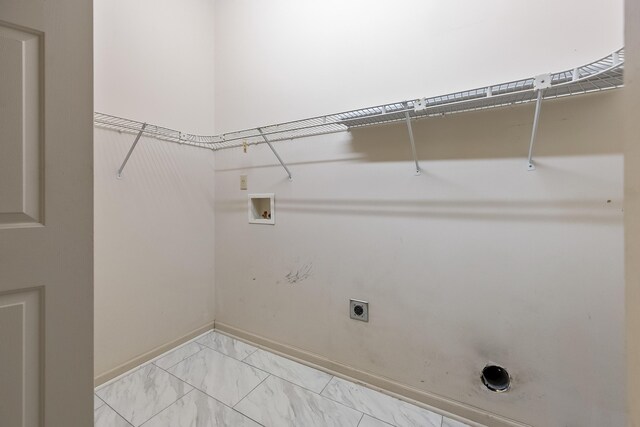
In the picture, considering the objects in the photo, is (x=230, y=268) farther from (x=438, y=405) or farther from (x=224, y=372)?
(x=438, y=405)

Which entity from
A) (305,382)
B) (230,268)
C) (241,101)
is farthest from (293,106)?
(305,382)

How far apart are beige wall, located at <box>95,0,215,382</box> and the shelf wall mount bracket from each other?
2065 mm

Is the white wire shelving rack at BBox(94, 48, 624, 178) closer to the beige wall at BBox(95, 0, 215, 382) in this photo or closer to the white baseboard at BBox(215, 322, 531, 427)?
the beige wall at BBox(95, 0, 215, 382)

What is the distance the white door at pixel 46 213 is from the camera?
2.07 ft

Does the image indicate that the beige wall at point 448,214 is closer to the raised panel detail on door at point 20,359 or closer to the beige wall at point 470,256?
the beige wall at point 470,256

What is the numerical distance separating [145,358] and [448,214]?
208 cm

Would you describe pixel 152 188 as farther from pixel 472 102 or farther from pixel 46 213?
pixel 472 102

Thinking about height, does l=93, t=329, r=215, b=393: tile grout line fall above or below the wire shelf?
below

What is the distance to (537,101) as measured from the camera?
1021 millimetres

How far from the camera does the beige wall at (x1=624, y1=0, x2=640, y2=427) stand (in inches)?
15.1

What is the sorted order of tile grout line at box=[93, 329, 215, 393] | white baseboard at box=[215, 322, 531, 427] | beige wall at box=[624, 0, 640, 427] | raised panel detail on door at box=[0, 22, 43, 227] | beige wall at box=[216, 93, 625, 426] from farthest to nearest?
tile grout line at box=[93, 329, 215, 393] < white baseboard at box=[215, 322, 531, 427] < beige wall at box=[216, 93, 625, 426] < raised panel detail on door at box=[0, 22, 43, 227] < beige wall at box=[624, 0, 640, 427]

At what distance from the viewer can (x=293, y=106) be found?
175 centimetres

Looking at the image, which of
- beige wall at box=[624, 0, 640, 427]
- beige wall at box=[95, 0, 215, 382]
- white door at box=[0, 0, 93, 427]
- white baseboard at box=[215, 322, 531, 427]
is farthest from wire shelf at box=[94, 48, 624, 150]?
white baseboard at box=[215, 322, 531, 427]

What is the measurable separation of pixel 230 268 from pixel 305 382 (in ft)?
3.30
